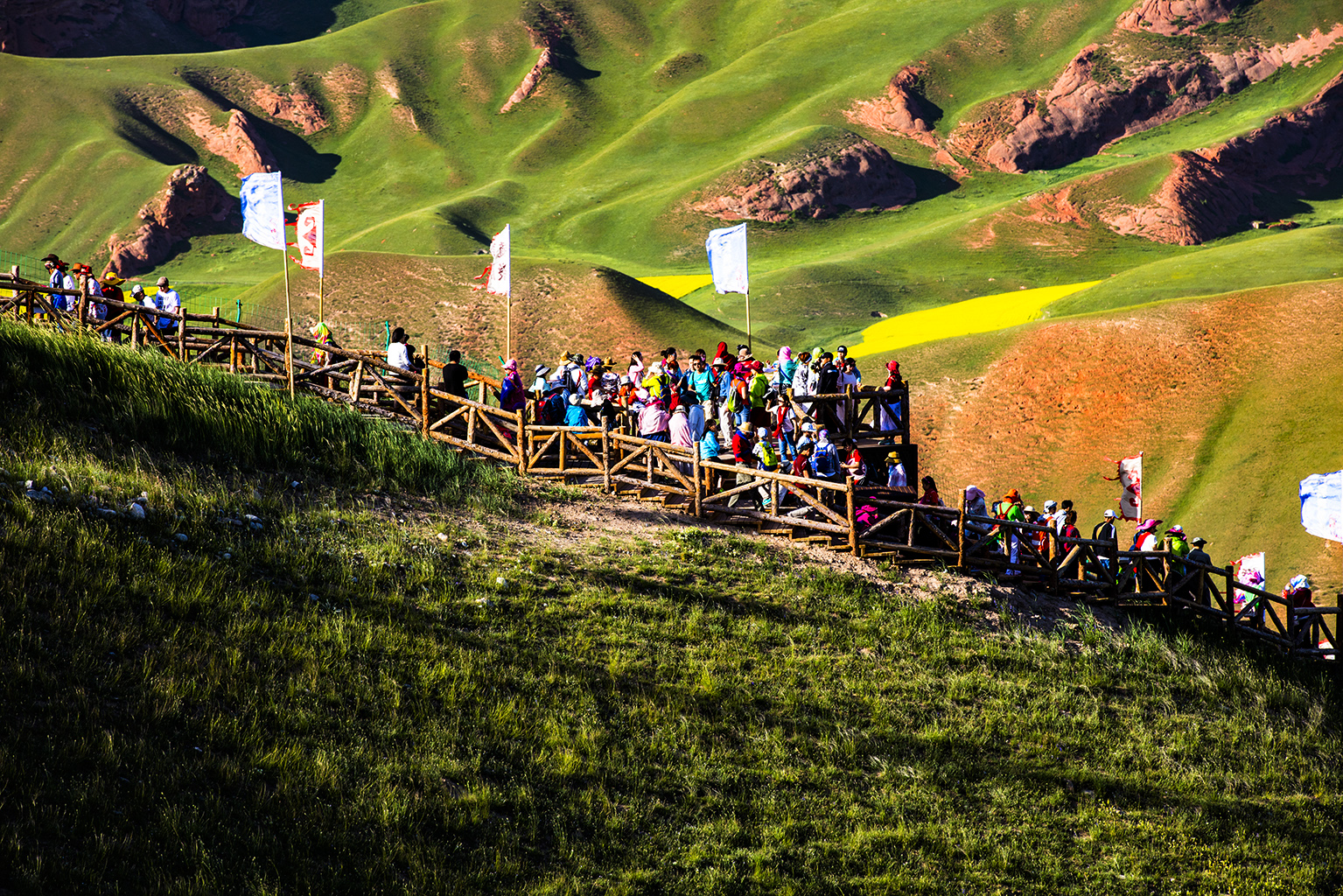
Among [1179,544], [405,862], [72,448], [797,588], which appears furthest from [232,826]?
[1179,544]

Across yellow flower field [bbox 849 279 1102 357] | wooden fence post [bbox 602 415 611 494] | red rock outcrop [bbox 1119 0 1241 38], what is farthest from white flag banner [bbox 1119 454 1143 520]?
red rock outcrop [bbox 1119 0 1241 38]

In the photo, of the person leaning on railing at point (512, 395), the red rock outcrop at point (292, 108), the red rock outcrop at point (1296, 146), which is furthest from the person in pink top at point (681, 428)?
the red rock outcrop at point (292, 108)

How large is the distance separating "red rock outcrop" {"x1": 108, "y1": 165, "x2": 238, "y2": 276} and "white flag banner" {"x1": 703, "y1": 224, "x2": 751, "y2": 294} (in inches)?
3172

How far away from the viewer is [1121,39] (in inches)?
4237

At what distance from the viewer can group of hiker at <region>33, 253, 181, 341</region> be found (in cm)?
1961

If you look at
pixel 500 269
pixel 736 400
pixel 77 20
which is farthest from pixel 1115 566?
pixel 77 20

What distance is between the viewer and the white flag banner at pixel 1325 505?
16453 mm

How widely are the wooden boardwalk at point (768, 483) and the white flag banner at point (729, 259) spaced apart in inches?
154

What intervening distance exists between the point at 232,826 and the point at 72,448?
728 centimetres

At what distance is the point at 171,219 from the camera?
91.1m

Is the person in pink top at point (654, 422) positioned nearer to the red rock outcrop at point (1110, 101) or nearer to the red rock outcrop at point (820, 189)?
the red rock outcrop at point (820, 189)

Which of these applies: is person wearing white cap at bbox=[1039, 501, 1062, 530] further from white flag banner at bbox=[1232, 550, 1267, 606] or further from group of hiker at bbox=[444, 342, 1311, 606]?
white flag banner at bbox=[1232, 550, 1267, 606]

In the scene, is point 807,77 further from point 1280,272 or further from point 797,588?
point 797,588

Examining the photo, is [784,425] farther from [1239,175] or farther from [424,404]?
[1239,175]
